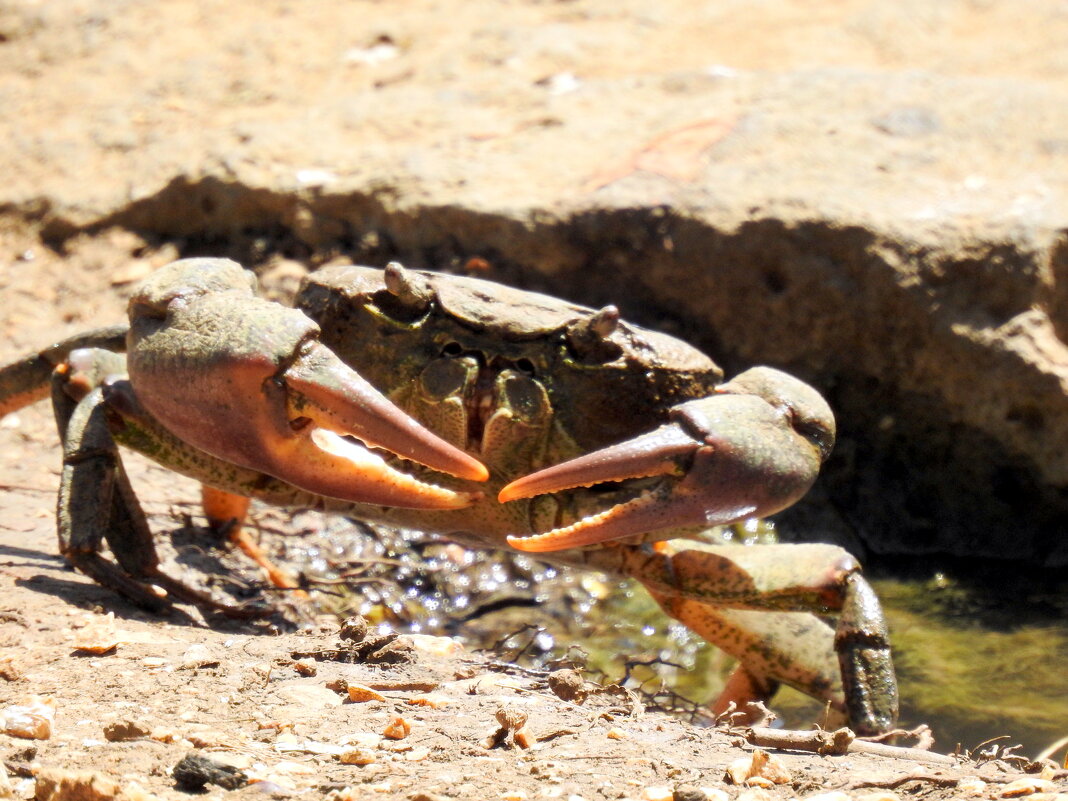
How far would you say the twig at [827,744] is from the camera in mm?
2801

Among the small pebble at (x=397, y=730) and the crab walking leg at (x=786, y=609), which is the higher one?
the small pebble at (x=397, y=730)

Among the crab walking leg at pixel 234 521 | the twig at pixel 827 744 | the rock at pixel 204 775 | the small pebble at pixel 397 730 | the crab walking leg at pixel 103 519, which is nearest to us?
the rock at pixel 204 775

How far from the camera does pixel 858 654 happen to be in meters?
3.73

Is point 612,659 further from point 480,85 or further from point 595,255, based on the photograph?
point 480,85

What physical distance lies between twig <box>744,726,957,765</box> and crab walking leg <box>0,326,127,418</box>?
2.46 m

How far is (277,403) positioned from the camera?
322 cm

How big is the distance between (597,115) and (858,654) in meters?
3.71

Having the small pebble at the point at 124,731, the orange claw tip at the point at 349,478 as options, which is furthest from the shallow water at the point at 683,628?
the small pebble at the point at 124,731

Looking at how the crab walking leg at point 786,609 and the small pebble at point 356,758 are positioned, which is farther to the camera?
the crab walking leg at point 786,609

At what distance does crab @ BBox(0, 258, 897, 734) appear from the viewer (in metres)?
3.24

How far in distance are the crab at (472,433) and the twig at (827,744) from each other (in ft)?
2.01

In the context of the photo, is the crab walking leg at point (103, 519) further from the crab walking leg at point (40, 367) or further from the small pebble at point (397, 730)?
the small pebble at point (397, 730)

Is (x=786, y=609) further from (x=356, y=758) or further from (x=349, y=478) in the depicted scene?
(x=356, y=758)

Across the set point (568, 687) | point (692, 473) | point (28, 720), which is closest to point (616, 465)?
point (692, 473)
